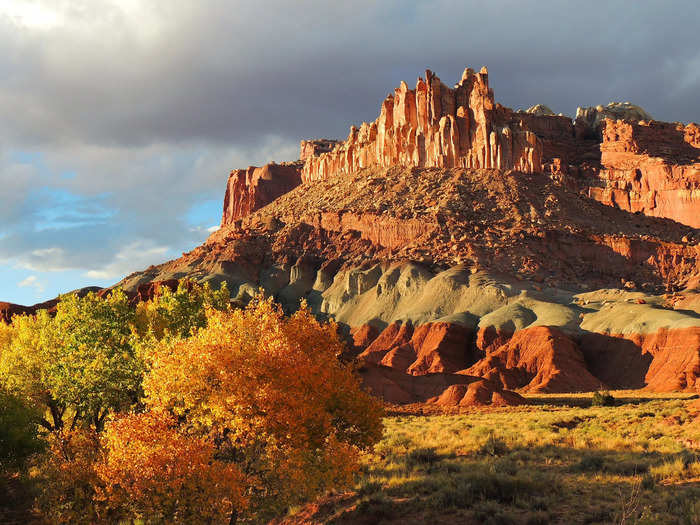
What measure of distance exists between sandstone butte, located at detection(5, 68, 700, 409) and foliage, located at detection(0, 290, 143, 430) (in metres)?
31.8

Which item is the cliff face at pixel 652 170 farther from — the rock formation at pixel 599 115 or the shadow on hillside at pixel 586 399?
the shadow on hillside at pixel 586 399

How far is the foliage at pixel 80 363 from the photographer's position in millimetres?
27359

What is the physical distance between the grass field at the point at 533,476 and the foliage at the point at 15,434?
51.8ft

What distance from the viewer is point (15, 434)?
28281 mm

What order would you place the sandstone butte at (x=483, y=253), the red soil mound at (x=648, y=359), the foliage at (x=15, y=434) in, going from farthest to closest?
1. the sandstone butte at (x=483, y=253)
2. the red soil mound at (x=648, y=359)
3. the foliage at (x=15, y=434)

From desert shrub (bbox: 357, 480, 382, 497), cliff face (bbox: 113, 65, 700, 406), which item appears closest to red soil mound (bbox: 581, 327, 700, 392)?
cliff face (bbox: 113, 65, 700, 406)

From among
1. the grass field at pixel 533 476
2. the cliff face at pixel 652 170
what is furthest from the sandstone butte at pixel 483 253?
the grass field at pixel 533 476

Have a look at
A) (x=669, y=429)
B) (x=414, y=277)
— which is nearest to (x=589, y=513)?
(x=669, y=429)

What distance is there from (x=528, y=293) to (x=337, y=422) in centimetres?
7133

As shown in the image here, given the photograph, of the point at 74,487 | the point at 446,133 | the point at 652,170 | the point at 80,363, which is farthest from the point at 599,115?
the point at 74,487

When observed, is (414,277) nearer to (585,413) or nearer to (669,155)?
(585,413)

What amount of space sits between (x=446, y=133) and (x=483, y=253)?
138ft

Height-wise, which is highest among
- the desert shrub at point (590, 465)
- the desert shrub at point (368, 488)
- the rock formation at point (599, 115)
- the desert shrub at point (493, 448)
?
the rock formation at point (599, 115)

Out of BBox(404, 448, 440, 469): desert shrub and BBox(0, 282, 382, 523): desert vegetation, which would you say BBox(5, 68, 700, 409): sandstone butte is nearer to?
BBox(404, 448, 440, 469): desert shrub
